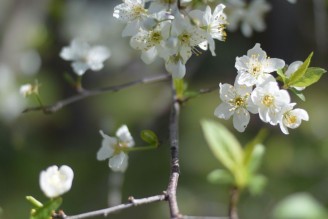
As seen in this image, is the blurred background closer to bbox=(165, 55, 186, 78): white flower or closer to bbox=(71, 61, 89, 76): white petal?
bbox=(71, 61, 89, 76): white petal

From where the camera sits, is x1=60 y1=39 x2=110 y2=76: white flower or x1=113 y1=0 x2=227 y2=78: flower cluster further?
x1=60 y1=39 x2=110 y2=76: white flower

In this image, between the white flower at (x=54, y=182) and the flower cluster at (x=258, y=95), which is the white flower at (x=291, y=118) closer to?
the flower cluster at (x=258, y=95)

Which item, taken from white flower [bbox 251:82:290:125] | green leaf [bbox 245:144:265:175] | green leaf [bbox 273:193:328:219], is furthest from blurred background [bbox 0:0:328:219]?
white flower [bbox 251:82:290:125]

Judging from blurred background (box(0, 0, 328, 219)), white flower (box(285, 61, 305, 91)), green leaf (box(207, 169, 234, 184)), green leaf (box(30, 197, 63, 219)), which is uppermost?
blurred background (box(0, 0, 328, 219))

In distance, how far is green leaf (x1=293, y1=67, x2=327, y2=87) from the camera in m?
1.02

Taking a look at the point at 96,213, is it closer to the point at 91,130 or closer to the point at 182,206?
the point at 182,206

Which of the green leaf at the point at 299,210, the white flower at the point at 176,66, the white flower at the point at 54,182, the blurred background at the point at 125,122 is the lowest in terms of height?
the white flower at the point at 54,182

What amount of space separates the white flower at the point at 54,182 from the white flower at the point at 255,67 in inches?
13.7

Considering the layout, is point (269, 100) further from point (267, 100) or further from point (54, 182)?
point (54, 182)

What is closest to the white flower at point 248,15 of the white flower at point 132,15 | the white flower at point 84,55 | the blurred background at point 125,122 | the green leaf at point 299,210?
the blurred background at point 125,122

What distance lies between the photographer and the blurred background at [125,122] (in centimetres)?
266

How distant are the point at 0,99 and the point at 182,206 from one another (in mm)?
1253

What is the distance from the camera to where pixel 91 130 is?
4.91 meters

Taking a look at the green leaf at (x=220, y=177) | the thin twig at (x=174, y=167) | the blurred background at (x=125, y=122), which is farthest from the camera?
the blurred background at (x=125, y=122)
